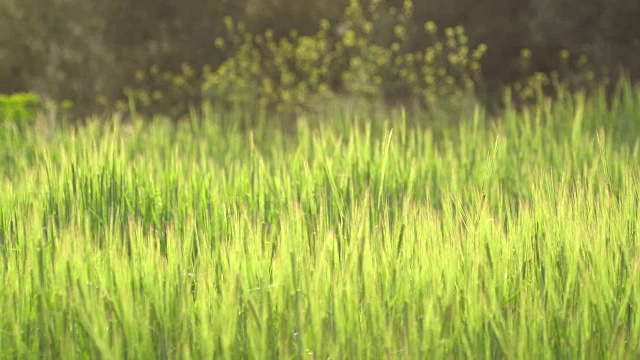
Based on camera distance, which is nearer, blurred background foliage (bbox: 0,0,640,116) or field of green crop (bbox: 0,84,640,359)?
field of green crop (bbox: 0,84,640,359)

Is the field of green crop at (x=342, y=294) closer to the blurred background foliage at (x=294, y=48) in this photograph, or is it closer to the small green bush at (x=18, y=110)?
the small green bush at (x=18, y=110)

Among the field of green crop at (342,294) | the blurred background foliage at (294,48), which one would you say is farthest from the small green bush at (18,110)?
the field of green crop at (342,294)

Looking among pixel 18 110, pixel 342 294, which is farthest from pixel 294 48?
pixel 342 294

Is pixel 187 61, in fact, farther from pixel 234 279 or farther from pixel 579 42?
pixel 234 279

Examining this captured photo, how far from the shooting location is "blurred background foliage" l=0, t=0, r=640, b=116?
6.66 m

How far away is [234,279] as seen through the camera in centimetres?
207

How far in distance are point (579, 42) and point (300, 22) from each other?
186 centimetres

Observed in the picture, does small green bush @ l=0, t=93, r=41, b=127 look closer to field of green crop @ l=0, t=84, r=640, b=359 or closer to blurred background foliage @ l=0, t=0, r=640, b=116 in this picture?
blurred background foliage @ l=0, t=0, r=640, b=116

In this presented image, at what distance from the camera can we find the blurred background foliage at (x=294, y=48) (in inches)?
262

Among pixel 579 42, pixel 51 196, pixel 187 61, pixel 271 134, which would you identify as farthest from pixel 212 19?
pixel 51 196

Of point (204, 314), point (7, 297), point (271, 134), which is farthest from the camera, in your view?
point (271, 134)

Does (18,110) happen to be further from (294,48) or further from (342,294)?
(342,294)

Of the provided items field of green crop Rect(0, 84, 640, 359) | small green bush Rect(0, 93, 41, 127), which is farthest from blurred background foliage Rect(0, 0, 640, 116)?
field of green crop Rect(0, 84, 640, 359)

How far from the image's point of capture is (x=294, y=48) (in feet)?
22.9
